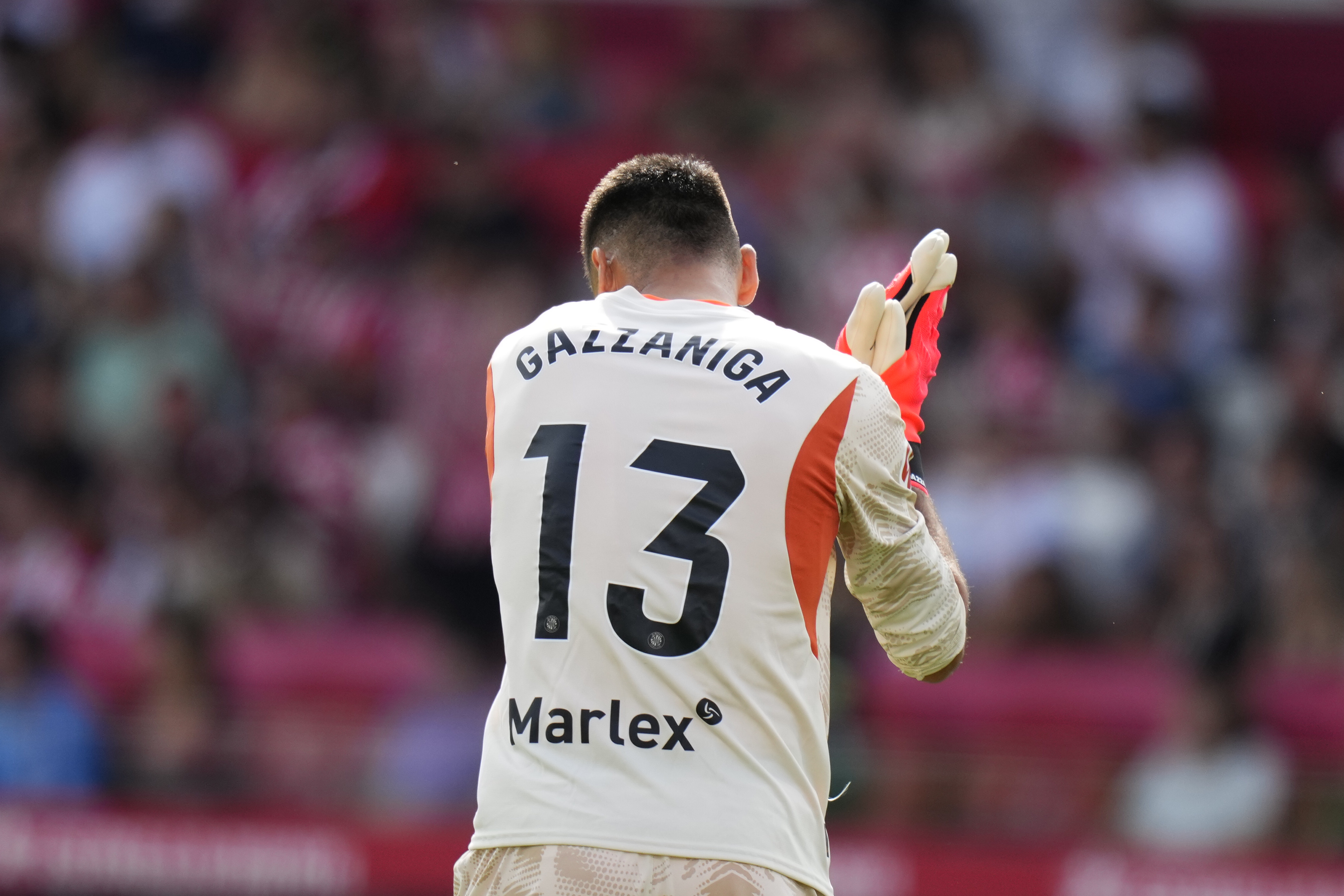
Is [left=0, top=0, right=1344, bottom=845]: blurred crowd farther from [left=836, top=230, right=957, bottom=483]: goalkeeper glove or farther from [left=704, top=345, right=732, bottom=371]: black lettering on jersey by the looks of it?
[left=704, top=345, right=732, bottom=371]: black lettering on jersey

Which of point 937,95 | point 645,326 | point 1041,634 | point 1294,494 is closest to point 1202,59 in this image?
point 937,95

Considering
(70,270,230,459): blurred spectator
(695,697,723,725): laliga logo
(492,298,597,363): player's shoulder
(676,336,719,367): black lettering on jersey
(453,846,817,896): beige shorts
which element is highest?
(70,270,230,459): blurred spectator

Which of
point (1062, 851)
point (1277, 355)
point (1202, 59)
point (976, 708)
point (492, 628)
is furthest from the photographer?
point (1202, 59)

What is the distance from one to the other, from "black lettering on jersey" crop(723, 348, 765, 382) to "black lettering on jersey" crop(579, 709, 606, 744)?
2.03ft

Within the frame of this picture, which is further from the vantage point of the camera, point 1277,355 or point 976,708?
point 1277,355

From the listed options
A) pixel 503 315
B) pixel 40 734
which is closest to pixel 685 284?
pixel 40 734

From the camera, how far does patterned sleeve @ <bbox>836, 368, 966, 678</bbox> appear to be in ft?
11.4

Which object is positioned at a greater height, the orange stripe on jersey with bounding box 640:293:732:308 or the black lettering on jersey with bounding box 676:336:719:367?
the orange stripe on jersey with bounding box 640:293:732:308

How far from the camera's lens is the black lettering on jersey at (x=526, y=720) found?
11.1 ft

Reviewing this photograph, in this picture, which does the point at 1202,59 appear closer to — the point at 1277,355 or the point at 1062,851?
the point at 1277,355

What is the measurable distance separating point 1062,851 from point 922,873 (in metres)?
0.52

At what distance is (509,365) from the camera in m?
3.60

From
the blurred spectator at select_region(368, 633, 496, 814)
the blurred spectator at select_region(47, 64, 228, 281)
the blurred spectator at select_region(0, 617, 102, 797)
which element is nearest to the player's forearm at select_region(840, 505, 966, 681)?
the blurred spectator at select_region(368, 633, 496, 814)

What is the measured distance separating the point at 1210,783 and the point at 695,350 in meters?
4.73
